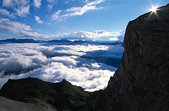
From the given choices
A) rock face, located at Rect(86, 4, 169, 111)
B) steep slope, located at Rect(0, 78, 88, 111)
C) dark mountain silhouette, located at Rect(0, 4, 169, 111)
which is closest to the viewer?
rock face, located at Rect(86, 4, 169, 111)

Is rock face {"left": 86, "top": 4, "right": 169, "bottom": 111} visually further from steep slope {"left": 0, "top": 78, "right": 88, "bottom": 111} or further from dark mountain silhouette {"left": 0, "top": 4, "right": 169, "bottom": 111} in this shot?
steep slope {"left": 0, "top": 78, "right": 88, "bottom": 111}

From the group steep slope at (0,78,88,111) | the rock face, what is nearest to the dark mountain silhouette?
the rock face

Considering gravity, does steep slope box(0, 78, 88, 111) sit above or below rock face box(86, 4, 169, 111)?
below

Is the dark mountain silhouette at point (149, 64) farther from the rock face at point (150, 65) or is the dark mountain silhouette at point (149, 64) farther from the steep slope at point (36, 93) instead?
the steep slope at point (36, 93)

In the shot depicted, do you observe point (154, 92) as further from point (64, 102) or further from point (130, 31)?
point (64, 102)

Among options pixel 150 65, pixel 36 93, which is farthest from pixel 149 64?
pixel 36 93

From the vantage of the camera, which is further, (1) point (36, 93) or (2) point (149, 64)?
(1) point (36, 93)

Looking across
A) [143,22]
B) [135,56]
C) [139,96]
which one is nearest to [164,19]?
[143,22]

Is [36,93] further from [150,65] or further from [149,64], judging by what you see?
[150,65]

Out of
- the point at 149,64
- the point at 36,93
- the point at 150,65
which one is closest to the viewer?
the point at 150,65

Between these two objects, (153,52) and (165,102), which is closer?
(165,102)

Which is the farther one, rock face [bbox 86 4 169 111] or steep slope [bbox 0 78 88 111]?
steep slope [bbox 0 78 88 111]

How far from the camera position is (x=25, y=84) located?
462ft

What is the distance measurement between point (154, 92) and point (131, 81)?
1050 centimetres
